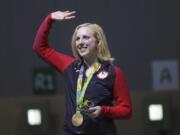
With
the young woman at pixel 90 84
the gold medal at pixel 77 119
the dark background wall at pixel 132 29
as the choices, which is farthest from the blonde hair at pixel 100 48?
the dark background wall at pixel 132 29

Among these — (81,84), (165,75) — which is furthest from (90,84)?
(165,75)

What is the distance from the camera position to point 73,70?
10.7ft

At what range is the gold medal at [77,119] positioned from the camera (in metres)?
3.05

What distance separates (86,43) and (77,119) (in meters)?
0.40

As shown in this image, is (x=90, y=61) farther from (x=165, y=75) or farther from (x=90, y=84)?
(x=165, y=75)

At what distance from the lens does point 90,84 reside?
3.14 meters

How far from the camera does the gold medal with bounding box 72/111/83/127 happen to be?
3.05 meters

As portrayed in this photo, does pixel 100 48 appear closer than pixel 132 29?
Yes

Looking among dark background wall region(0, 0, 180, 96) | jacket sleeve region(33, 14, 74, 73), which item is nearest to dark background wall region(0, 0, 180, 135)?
dark background wall region(0, 0, 180, 96)

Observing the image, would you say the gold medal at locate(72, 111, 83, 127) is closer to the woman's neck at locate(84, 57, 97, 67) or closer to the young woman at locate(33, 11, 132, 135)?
the young woman at locate(33, 11, 132, 135)

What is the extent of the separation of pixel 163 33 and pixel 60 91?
101 cm

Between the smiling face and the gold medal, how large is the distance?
320 millimetres

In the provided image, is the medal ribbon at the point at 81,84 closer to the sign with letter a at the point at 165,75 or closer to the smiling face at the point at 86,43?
the smiling face at the point at 86,43

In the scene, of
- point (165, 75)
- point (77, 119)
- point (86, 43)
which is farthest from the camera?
point (165, 75)
